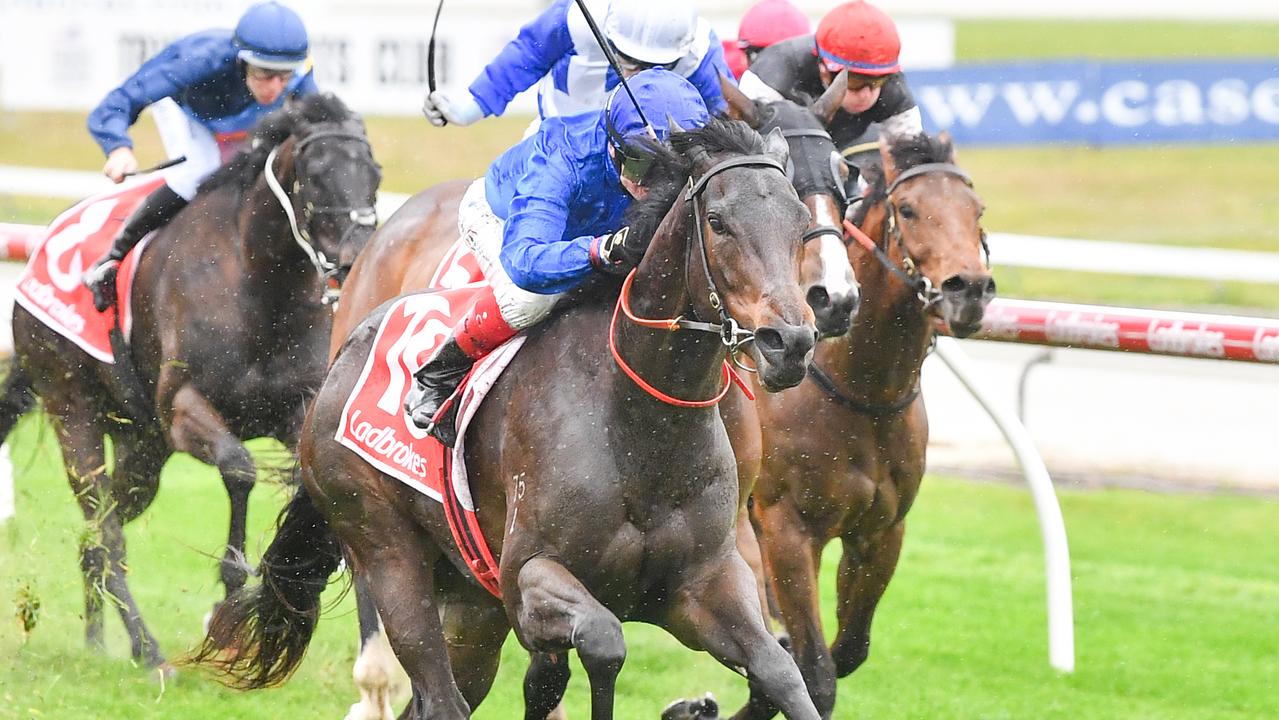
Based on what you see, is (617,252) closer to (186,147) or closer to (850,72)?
(850,72)

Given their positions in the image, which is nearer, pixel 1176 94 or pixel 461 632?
pixel 461 632

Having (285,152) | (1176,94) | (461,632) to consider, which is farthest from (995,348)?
(461,632)

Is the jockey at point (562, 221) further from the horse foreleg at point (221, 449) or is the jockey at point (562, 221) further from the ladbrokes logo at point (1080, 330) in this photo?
the ladbrokes logo at point (1080, 330)

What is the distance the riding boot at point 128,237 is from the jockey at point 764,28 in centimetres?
206

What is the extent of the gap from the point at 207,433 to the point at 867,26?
8.07ft

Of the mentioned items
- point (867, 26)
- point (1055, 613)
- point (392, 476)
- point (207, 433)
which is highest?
point (867, 26)

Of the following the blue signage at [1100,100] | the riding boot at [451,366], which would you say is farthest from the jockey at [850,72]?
the blue signage at [1100,100]

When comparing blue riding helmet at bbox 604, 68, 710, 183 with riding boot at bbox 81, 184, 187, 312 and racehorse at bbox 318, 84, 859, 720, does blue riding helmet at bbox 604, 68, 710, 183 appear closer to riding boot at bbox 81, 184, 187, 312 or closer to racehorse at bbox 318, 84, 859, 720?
racehorse at bbox 318, 84, 859, 720

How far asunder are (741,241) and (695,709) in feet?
5.69

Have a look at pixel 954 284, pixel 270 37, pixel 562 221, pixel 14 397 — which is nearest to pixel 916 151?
pixel 954 284

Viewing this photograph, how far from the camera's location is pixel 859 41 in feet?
17.0

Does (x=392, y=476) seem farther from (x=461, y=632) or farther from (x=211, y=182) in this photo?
(x=211, y=182)

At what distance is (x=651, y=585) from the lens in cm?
375

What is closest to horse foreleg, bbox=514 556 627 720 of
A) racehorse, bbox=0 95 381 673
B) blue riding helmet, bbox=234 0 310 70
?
racehorse, bbox=0 95 381 673
